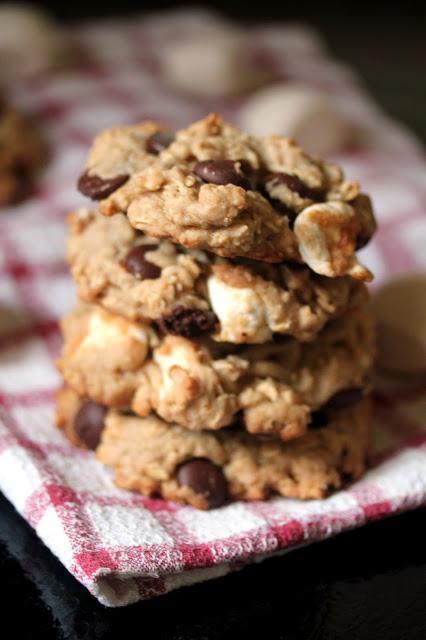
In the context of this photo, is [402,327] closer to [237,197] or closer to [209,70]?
[237,197]

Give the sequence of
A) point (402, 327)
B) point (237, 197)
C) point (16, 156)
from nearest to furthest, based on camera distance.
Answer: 1. point (237, 197)
2. point (402, 327)
3. point (16, 156)

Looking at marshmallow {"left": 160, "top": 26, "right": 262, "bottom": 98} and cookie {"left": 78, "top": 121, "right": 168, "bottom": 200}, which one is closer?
cookie {"left": 78, "top": 121, "right": 168, "bottom": 200}

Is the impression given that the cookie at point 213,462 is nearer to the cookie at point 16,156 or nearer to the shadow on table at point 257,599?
the shadow on table at point 257,599

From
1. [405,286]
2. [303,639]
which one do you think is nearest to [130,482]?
[303,639]

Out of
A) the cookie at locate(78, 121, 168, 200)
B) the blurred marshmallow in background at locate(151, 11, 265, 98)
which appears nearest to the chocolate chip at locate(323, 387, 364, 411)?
the cookie at locate(78, 121, 168, 200)

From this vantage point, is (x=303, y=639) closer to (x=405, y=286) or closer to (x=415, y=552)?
(x=415, y=552)

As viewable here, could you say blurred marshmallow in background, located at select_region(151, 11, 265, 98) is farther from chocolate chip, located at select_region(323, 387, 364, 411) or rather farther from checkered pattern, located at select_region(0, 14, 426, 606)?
chocolate chip, located at select_region(323, 387, 364, 411)

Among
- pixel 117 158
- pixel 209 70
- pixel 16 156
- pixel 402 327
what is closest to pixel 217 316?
pixel 117 158

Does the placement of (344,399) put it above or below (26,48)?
above
